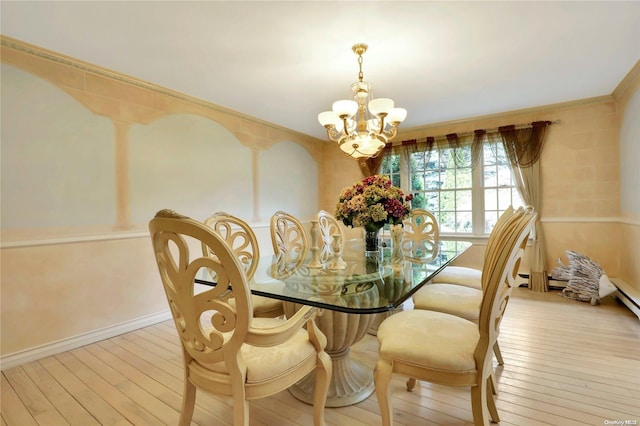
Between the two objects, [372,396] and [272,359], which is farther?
[372,396]

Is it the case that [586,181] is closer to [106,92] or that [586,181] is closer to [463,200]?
[463,200]

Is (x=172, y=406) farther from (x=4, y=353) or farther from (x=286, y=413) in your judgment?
(x=4, y=353)

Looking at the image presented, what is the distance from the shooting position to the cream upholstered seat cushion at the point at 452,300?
6.05ft

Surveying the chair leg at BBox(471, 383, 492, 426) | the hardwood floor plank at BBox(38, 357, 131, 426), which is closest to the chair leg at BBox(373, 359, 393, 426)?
the chair leg at BBox(471, 383, 492, 426)

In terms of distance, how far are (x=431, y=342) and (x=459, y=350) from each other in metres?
0.12

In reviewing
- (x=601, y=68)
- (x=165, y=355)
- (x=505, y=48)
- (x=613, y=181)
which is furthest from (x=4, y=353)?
(x=613, y=181)


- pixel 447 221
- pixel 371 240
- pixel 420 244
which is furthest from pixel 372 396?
pixel 447 221

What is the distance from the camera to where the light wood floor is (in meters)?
1.65

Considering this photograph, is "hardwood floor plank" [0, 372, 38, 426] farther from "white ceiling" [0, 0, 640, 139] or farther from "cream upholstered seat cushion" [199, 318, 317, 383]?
"white ceiling" [0, 0, 640, 139]

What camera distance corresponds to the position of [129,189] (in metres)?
2.93

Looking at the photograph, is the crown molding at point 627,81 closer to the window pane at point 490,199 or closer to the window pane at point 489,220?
the window pane at point 490,199

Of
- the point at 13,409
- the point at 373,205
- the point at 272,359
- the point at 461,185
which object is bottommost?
the point at 13,409

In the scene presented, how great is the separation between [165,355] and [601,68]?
15.5 feet

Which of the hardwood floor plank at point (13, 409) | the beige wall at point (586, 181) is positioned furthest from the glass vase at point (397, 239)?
the beige wall at point (586, 181)
